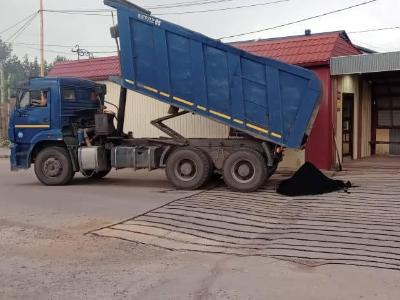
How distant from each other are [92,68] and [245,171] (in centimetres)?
989

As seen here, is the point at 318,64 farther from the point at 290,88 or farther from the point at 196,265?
the point at 196,265

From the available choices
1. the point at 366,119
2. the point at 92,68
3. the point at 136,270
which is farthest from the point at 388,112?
the point at 136,270

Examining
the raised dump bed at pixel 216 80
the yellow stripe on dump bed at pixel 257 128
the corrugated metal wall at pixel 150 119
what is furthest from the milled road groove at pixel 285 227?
the corrugated metal wall at pixel 150 119

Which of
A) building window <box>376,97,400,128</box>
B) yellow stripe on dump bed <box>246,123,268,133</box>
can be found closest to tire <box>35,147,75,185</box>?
yellow stripe on dump bed <box>246,123,268,133</box>

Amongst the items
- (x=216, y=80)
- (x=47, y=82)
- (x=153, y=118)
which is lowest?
(x=153, y=118)

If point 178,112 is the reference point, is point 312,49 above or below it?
above

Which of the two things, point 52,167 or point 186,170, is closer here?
point 186,170

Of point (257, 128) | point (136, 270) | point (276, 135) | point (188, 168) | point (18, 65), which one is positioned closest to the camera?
point (136, 270)

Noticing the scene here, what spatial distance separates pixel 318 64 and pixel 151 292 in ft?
36.5

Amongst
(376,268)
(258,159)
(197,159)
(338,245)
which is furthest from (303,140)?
(376,268)

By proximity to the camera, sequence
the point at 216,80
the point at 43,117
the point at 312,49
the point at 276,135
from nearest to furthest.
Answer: the point at 276,135 < the point at 216,80 < the point at 43,117 < the point at 312,49

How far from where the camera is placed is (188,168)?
1284cm

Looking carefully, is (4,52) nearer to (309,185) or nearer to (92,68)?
(92,68)

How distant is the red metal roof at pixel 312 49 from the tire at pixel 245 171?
429 centimetres
